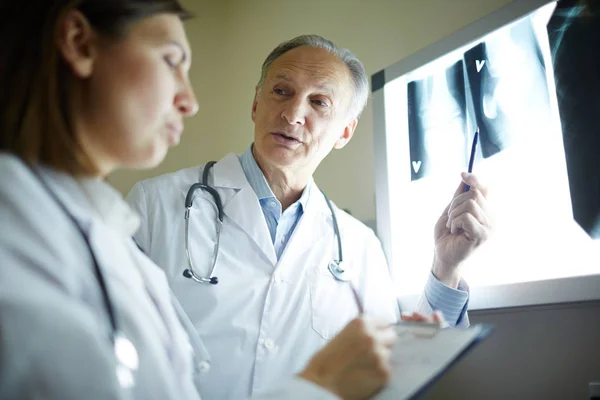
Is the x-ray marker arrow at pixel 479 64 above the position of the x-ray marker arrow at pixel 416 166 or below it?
above

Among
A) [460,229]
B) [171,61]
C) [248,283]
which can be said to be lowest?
[248,283]

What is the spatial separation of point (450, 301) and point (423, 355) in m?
0.46

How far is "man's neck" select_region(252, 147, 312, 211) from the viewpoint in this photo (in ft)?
3.81

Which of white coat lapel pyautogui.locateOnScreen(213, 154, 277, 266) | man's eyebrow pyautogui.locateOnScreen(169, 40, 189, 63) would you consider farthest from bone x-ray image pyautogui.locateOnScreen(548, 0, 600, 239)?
man's eyebrow pyautogui.locateOnScreen(169, 40, 189, 63)

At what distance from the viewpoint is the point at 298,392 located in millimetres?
480

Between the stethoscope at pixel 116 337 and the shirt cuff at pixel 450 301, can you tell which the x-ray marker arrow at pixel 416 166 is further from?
the stethoscope at pixel 116 337

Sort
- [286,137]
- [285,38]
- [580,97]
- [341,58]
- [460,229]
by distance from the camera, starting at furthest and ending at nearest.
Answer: [285,38] → [341,58] → [286,137] → [460,229] → [580,97]

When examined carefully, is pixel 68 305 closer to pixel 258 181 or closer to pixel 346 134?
pixel 258 181

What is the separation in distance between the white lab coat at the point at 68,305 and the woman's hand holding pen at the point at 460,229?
593 millimetres

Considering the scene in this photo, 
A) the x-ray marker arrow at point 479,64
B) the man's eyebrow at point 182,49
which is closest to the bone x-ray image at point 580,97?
the x-ray marker arrow at point 479,64

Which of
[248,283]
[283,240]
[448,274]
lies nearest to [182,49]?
[248,283]

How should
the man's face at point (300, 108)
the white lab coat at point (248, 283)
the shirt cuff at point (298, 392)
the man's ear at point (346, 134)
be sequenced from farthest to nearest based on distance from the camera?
the man's ear at point (346, 134)
the man's face at point (300, 108)
the white lab coat at point (248, 283)
the shirt cuff at point (298, 392)

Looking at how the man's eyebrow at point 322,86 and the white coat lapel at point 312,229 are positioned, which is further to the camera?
the man's eyebrow at point 322,86

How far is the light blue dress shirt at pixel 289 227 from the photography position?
97cm
